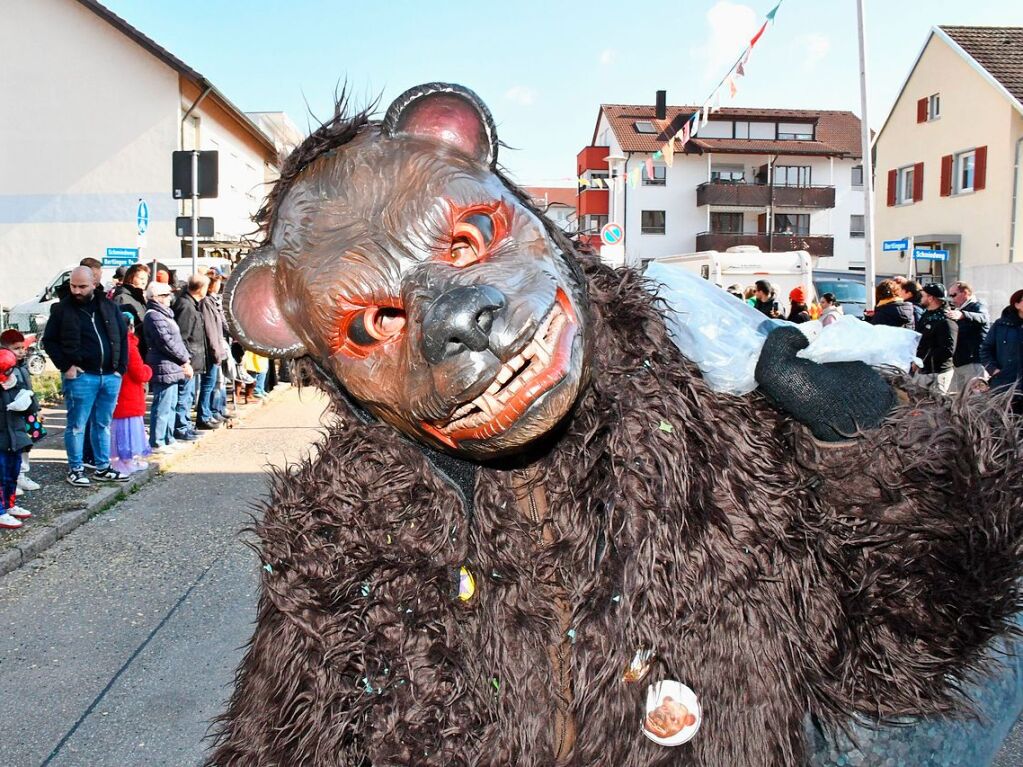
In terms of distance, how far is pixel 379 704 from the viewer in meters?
1.35

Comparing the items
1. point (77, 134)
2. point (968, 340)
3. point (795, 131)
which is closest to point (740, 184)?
point (795, 131)

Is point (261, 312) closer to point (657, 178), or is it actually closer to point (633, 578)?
point (633, 578)

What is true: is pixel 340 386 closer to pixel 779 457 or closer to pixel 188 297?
pixel 779 457

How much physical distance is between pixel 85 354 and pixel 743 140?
130ft

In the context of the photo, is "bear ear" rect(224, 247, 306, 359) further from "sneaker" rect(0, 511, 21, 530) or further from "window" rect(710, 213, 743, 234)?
"window" rect(710, 213, 743, 234)

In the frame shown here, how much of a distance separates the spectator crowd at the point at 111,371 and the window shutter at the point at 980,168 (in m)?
22.5

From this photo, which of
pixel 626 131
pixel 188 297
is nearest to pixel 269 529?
pixel 188 297

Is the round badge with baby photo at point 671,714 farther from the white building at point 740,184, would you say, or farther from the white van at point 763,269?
the white building at point 740,184

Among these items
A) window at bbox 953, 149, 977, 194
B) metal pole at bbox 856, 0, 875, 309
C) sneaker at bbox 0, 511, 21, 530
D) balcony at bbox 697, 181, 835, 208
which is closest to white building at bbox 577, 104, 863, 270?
→ balcony at bbox 697, 181, 835, 208

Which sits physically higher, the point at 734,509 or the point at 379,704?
the point at 734,509

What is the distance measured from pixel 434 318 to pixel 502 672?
1.91ft

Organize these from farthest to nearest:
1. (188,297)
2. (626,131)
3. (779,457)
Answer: (626,131), (188,297), (779,457)

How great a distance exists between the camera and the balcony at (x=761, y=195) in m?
39.8

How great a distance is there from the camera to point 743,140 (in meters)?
41.6
